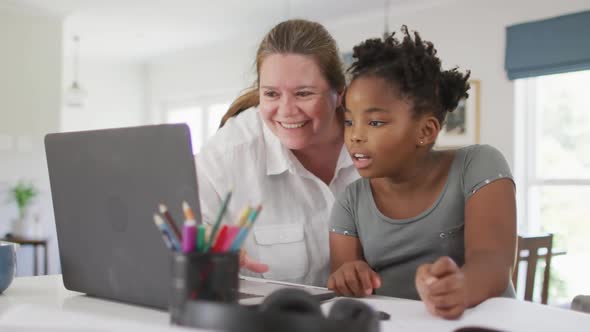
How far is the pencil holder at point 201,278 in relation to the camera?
1.91 ft

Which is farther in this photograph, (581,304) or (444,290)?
Answer: (581,304)

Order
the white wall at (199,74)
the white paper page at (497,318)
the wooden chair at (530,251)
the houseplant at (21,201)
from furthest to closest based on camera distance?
the white wall at (199,74), the houseplant at (21,201), the wooden chair at (530,251), the white paper page at (497,318)

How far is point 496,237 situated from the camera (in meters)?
1.00

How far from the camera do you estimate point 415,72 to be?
1121 millimetres

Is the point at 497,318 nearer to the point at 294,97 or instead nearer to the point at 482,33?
the point at 294,97

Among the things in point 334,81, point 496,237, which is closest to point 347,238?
point 496,237

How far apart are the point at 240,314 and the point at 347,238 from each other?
0.76 m

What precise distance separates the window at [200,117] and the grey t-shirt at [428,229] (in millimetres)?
5701

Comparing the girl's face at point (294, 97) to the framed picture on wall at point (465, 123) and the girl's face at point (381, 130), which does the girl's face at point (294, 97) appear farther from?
the framed picture on wall at point (465, 123)

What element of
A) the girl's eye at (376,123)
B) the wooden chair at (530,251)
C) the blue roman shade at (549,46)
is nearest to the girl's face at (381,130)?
the girl's eye at (376,123)

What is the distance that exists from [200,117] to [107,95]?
122cm

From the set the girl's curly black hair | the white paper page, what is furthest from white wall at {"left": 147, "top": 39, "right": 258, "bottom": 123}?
the white paper page

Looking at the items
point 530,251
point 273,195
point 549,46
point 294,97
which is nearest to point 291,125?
point 294,97

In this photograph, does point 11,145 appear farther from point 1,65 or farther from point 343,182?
point 343,182
